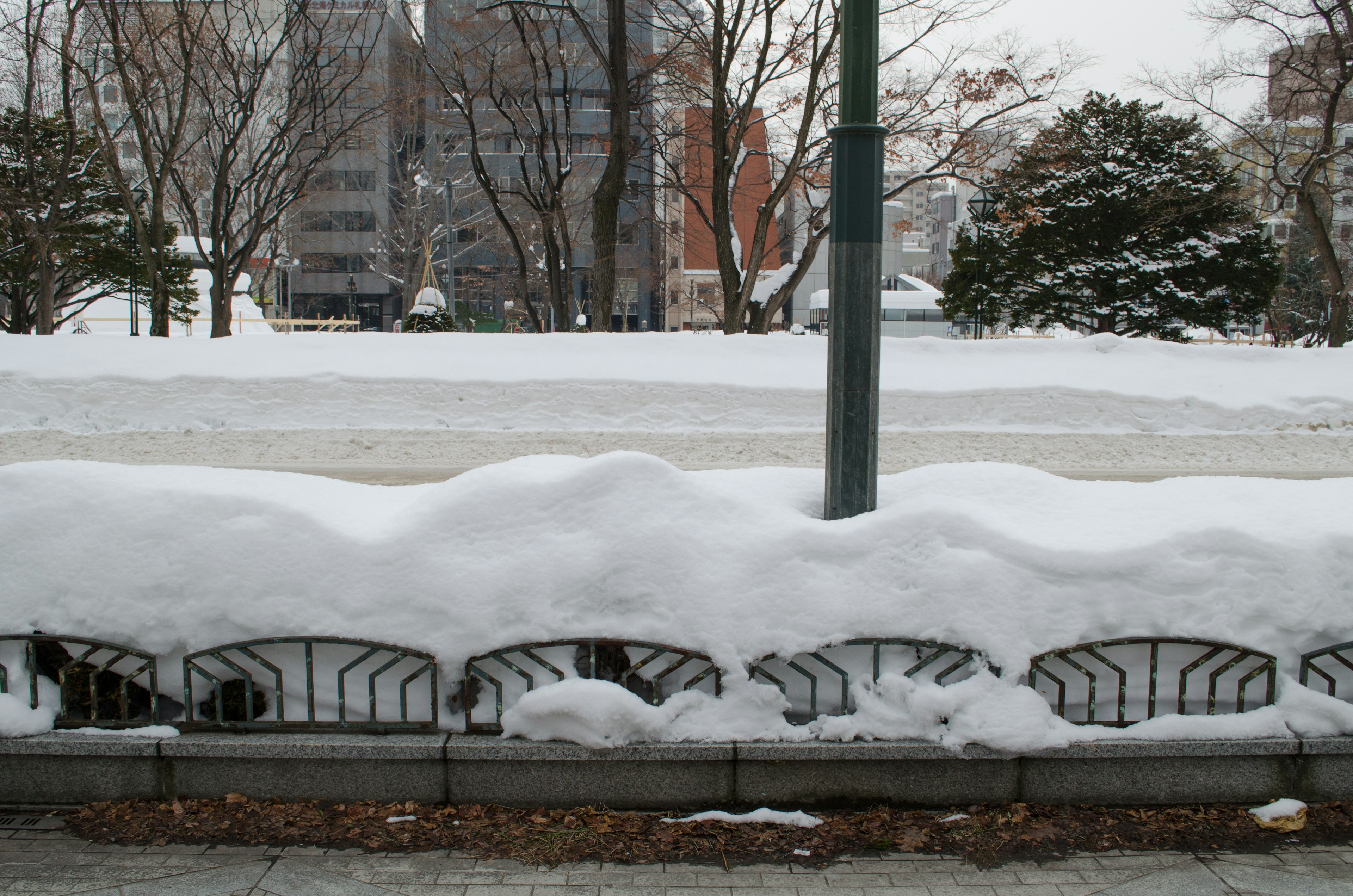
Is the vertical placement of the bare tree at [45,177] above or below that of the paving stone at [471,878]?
above

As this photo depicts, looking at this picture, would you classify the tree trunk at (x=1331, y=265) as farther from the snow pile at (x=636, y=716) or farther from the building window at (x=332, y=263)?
the building window at (x=332, y=263)

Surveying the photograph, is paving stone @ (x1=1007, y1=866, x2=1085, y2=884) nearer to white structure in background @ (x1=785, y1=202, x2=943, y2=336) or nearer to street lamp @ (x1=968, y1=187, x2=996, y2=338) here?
street lamp @ (x1=968, y1=187, x2=996, y2=338)

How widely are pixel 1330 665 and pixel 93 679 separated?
4.48 m

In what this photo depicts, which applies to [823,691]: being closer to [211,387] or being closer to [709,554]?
[709,554]

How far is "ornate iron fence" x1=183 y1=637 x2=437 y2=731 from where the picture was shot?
3.40 meters

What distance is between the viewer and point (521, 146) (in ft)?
87.5

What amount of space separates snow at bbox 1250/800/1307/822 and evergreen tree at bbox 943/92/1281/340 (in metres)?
26.6

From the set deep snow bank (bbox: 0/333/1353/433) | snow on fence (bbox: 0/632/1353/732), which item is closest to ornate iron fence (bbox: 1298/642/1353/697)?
snow on fence (bbox: 0/632/1353/732)

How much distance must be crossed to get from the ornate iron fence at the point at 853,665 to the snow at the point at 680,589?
47 millimetres

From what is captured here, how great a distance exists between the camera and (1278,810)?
3312mm

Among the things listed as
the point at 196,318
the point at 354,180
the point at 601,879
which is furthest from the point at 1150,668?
the point at 354,180

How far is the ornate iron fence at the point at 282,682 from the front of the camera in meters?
3.40

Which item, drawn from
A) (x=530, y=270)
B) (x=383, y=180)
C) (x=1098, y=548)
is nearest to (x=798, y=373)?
(x=1098, y=548)

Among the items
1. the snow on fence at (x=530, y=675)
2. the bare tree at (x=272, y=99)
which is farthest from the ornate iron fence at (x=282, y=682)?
the bare tree at (x=272, y=99)
